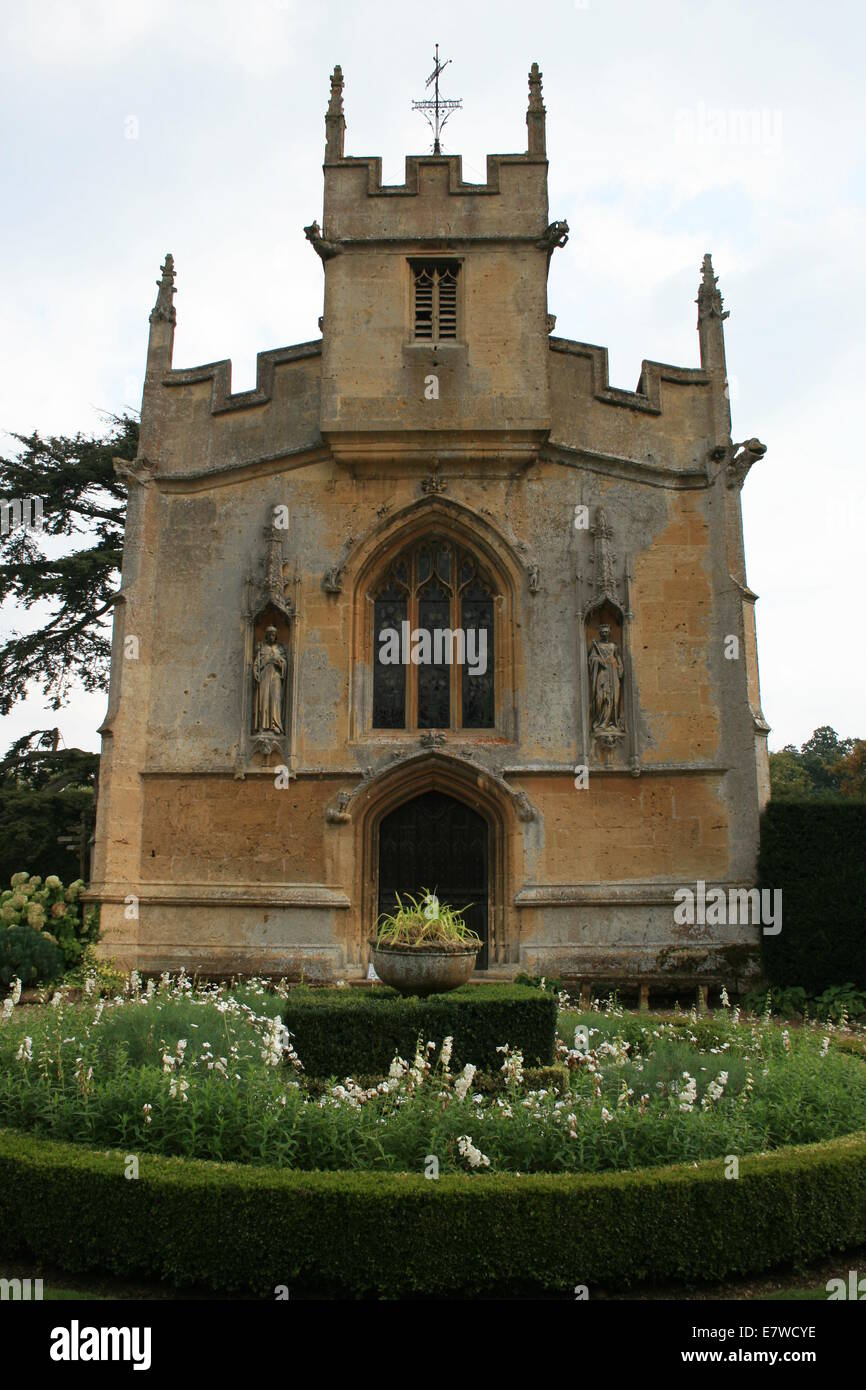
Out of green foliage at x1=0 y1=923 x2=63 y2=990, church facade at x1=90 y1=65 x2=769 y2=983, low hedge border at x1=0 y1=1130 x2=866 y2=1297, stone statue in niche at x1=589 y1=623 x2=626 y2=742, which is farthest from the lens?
stone statue in niche at x1=589 y1=623 x2=626 y2=742

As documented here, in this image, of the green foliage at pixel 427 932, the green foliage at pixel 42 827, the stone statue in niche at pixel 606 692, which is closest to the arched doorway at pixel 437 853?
the stone statue in niche at pixel 606 692

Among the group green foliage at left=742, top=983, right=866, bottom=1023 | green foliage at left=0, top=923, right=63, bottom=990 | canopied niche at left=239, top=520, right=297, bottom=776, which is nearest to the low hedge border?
green foliage at left=742, top=983, right=866, bottom=1023

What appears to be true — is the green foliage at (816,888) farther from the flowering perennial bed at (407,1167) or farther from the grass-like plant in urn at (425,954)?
the grass-like plant in urn at (425,954)

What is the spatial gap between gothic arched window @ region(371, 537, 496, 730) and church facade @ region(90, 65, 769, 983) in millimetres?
42

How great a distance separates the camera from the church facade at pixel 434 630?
590 inches

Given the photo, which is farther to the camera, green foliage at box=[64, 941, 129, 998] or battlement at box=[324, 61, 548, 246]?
battlement at box=[324, 61, 548, 246]

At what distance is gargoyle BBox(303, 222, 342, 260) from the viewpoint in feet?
53.6

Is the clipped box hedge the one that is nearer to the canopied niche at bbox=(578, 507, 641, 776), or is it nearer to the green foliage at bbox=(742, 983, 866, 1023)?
the green foliage at bbox=(742, 983, 866, 1023)

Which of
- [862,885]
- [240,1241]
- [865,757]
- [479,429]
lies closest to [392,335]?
[479,429]

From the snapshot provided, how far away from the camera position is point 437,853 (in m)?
15.5

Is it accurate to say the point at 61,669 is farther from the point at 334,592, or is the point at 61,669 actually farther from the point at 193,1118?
the point at 193,1118

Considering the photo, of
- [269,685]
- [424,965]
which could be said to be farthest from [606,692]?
[424,965]

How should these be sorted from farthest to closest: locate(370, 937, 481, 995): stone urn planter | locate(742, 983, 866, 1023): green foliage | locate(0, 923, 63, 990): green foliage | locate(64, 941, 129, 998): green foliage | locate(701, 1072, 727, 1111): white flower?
locate(64, 941, 129, 998): green foliage
locate(0, 923, 63, 990): green foliage
locate(742, 983, 866, 1023): green foliage
locate(370, 937, 481, 995): stone urn planter
locate(701, 1072, 727, 1111): white flower

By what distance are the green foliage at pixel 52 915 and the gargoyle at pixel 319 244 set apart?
10117mm
